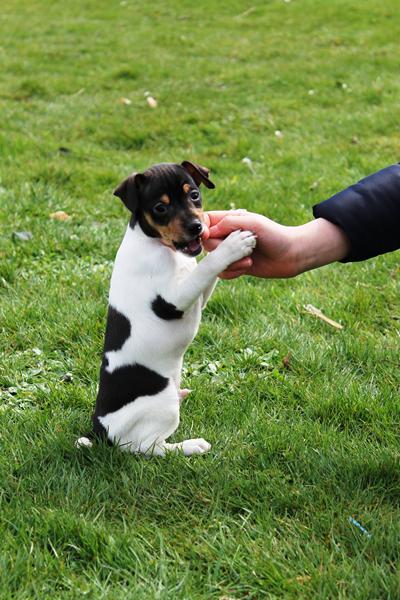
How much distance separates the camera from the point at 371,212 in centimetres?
283

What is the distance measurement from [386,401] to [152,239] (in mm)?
1306

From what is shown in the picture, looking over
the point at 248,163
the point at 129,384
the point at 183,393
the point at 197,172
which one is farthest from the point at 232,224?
the point at 248,163

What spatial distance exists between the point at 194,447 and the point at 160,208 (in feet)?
3.25

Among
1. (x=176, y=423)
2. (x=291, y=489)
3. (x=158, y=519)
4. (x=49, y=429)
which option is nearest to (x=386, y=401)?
(x=291, y=489)

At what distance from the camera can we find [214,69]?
10523 millimetres

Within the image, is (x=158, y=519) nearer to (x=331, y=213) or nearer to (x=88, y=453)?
(x=88, y=453)

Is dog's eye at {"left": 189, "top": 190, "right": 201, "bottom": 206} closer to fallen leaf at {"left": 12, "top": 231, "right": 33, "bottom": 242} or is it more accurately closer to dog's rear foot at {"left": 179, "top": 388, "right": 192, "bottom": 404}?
dog's rear foot at {"left": 179, "top": 388, "right": 192, "bottom": 404}

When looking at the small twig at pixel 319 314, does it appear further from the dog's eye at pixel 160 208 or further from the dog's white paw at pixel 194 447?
the dog's eye at pixel 160 208

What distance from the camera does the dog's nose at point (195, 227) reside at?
105 inches

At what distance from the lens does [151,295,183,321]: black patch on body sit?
9.19 ft

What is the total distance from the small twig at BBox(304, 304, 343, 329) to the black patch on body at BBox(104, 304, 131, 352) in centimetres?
153

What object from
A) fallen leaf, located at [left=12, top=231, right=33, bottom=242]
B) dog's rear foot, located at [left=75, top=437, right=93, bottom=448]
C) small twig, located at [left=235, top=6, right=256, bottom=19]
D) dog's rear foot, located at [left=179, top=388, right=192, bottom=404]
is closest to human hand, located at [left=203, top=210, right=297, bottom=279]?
dog's rear foot, located at [left=179, top=388, right=192, bottom=404]

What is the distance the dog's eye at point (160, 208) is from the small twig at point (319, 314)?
1.63 meters

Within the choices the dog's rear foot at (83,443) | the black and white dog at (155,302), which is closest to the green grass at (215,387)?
the dog's rear foot at (83,443)
